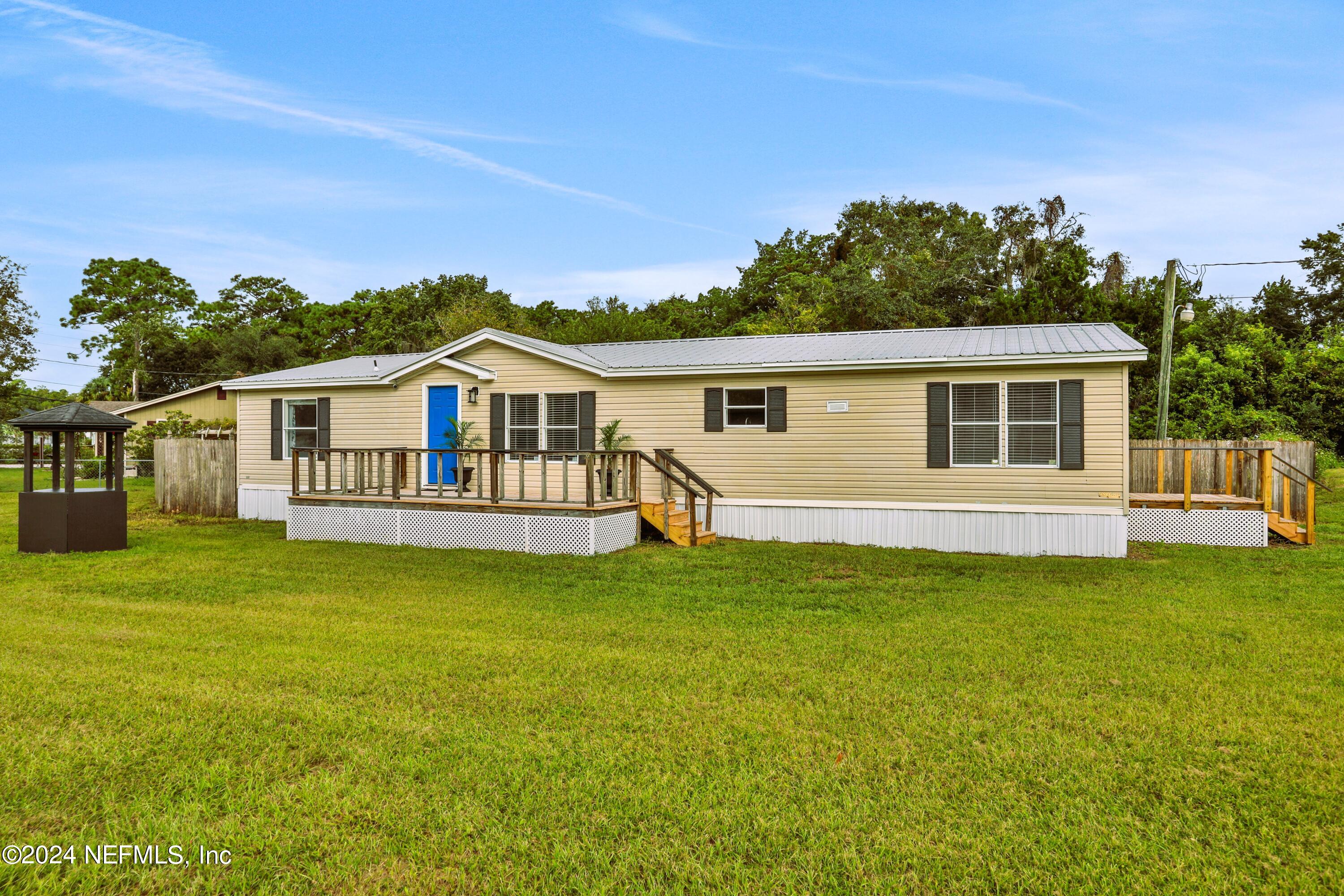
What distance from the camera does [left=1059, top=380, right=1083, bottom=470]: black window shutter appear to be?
1027 cm

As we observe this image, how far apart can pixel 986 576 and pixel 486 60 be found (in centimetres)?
1297

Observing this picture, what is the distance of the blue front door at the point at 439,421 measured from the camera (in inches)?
514

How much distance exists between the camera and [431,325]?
126 feet

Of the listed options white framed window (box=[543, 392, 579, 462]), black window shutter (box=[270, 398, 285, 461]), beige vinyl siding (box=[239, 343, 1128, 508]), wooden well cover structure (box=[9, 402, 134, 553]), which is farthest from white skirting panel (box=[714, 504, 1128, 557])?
black window shutter (box=[270, 398, 285, 461])

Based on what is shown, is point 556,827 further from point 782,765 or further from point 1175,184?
point 1175,184

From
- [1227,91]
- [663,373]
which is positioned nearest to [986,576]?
[663,373]

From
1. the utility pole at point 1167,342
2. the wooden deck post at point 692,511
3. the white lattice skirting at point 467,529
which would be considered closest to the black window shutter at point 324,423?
the white lattice skirting at point 467,529

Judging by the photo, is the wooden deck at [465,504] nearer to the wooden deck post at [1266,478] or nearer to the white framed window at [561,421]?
the white framed window at [561,421]

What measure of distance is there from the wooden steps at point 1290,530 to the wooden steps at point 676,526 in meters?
8.03

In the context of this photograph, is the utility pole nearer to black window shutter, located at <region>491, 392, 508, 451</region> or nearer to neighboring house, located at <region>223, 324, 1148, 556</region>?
neighboring house, located at <region>223, 324, 1148, 556</region>

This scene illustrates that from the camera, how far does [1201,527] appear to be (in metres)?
11.3

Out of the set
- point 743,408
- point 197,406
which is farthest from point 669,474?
point 197,406

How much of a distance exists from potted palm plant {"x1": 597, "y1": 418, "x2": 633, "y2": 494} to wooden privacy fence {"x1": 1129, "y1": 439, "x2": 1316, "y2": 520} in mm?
8238

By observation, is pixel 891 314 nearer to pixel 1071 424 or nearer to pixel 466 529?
pixel 1071 424
